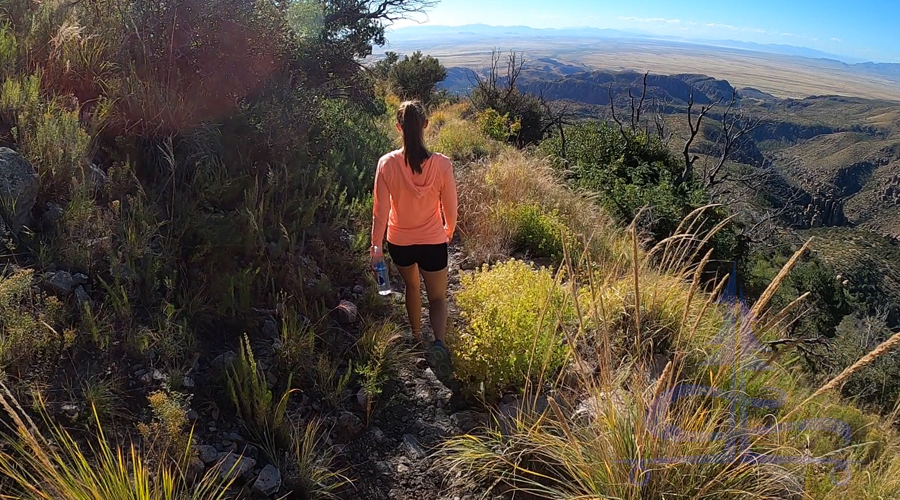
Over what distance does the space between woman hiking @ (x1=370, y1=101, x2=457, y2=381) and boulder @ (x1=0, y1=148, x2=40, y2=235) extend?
2.07m

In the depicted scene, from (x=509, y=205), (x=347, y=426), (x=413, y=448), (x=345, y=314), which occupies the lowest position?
(x=413, y=448)

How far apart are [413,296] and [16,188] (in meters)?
2.55

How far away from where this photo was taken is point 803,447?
8.13ft

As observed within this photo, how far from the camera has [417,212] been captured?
137 inches

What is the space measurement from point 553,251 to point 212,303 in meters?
3.95

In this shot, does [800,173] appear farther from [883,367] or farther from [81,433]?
[81,433]

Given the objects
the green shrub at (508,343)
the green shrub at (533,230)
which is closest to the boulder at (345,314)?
the green shrub at (508,343)

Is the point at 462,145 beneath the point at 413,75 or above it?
beneath

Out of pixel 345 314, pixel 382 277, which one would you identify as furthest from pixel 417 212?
pixel 345 314

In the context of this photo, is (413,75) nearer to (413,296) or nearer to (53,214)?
(413,296)

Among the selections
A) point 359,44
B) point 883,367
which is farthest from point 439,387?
point 883,367

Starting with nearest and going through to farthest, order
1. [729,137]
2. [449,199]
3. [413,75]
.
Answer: [449,199] → [729,137] → [413,75]

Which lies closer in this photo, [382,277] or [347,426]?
[347,426]

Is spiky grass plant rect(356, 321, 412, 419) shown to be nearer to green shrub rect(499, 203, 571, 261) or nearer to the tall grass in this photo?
the tall grass
